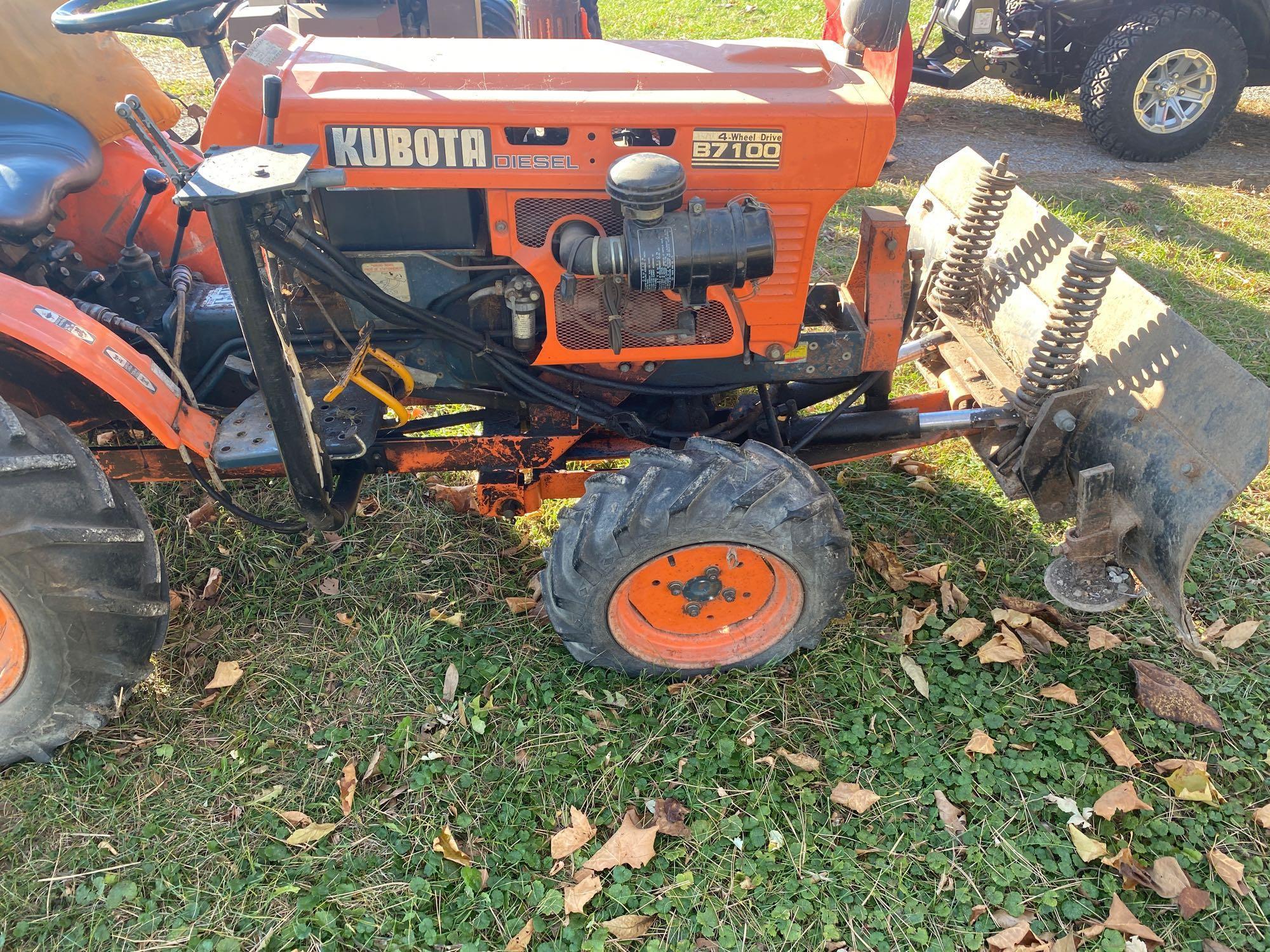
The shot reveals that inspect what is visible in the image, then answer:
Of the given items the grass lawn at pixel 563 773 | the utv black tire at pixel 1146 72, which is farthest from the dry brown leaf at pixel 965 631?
the utv black tire at pixel 1146 72

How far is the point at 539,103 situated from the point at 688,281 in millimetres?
620

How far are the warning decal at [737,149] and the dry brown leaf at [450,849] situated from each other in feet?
6.60

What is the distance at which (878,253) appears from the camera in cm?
293

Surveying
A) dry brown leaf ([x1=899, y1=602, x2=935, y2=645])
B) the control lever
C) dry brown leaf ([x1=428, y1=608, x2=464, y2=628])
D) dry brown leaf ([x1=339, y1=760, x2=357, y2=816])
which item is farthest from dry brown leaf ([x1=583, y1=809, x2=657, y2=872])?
the control lever

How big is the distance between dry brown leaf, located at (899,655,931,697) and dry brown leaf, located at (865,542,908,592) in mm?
335

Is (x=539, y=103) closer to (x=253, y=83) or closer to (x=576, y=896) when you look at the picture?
(x=253, y=83)

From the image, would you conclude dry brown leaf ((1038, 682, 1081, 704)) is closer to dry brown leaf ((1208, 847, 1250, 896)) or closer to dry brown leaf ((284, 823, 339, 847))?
dry brown leaf ((1208, 847, 1250, 896))

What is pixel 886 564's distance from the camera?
3457 millimetres

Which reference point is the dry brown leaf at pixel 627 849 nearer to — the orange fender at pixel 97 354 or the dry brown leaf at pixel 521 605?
the dry brown leaf at pixel 521 605

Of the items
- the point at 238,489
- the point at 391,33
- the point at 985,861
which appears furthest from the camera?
the point at 391,33

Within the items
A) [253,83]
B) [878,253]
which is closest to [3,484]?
[253,83]

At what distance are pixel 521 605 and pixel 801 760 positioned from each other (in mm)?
1121

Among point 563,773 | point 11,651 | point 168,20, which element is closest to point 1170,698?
point 563,773

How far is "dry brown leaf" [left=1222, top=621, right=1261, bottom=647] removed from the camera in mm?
3191
